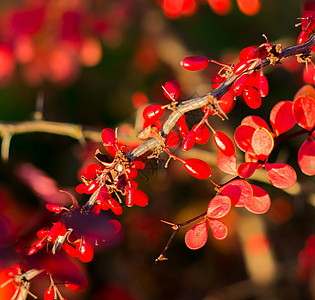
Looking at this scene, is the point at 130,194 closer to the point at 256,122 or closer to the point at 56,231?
the point at 56,231

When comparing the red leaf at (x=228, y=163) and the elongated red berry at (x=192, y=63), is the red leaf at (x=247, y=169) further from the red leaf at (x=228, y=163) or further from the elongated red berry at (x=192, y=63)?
the elongated red berry at (x=192, y=63)

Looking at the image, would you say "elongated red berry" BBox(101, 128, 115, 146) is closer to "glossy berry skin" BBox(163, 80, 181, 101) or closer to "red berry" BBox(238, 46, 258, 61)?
"glossy berry skin" BBox(163, 80, 181, 101)

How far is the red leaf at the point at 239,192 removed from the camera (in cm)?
62

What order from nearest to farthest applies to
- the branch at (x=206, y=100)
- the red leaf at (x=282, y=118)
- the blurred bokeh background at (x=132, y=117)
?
1. the branch at (x=206, y=100)
2. the red leaf at (x=282, y=118)
3. the blurred bokeh background at (x=132, y=117)

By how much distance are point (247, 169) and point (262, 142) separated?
5 centimetres

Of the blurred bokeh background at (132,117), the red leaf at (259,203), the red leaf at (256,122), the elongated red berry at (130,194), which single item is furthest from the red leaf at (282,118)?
the blurred bokeh background at (132,117)

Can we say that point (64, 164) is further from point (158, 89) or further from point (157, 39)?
point (157, 39)

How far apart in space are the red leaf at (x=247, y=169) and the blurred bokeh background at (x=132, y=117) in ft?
3.60

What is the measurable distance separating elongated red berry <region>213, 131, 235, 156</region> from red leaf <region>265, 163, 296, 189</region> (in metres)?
0.07

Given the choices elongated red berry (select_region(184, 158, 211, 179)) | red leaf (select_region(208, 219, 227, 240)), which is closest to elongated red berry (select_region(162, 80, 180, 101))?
elongated red berry (select_region(184, 158, 211, 179))

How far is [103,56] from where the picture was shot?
96.2 inches

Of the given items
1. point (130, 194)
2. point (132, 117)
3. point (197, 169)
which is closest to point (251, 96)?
point (197, 169)

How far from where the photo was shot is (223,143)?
2.11 ft

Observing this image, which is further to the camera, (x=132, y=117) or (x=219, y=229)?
(x=132, y=117)
